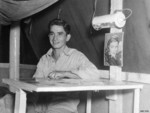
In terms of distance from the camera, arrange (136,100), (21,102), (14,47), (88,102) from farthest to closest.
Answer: (14,47) → (88,102) → (136,100) → (21,102)

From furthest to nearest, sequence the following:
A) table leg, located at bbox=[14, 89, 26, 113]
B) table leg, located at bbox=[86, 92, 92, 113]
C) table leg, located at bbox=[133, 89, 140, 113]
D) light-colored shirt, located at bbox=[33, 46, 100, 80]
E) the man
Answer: table leg, located at bbox=[86, 92, 92, 113], light-colored shirt, located at bbox=[33, 46, 100, 80], the man, table leg, located at bbox=[133, 89, 140, 113], table leg, located at bbox=[14, 89, 26, 113]

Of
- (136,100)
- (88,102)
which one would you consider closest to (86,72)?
(136,100)

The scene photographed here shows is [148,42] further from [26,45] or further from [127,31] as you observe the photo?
[26,45]

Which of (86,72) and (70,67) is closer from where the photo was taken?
(86,72)

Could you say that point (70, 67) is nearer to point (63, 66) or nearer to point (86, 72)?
point (63, 66)

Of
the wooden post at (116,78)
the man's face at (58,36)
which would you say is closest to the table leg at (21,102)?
the man's face at (58,36)

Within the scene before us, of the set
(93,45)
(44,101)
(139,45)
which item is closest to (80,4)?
(93,45)

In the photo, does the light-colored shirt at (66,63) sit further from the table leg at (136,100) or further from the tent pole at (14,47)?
the tent pole at (14,47)

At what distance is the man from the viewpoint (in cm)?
158

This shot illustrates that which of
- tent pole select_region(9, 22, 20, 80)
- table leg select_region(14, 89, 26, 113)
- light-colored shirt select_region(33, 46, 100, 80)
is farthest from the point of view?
tent pole select_region(9, 22, 20, 80)

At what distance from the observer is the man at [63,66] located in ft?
5.17

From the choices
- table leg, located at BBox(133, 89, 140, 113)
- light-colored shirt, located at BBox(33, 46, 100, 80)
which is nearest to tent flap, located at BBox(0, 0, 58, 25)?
light-colored shirt, located at BBox(33, 46, 100, 80)

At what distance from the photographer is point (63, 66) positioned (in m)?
1.76

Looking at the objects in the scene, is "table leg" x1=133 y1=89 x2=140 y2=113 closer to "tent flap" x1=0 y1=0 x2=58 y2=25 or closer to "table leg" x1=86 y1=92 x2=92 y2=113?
"table leg" x1=86 y1=92 x2=92 y2=113
